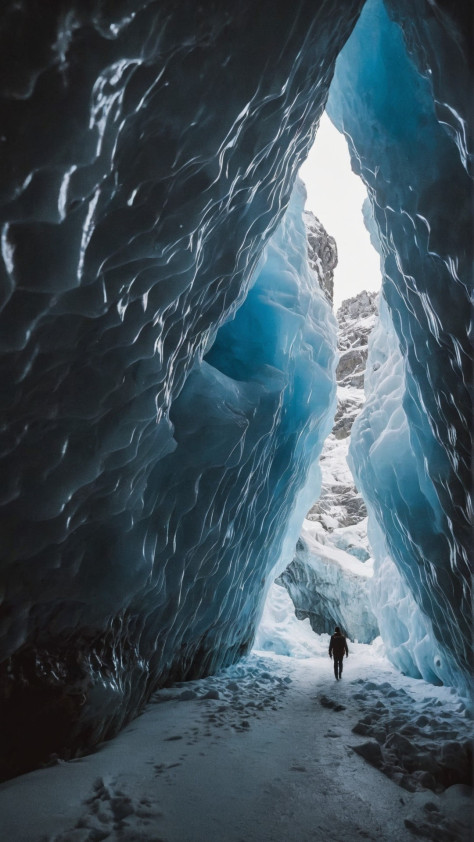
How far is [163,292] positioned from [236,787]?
3.07 m

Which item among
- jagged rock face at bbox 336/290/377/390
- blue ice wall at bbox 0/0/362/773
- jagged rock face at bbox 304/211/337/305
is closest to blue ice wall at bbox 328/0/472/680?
blue ice wall at bbox 0/0/362/773

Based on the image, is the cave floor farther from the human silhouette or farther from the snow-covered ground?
the human silhouette

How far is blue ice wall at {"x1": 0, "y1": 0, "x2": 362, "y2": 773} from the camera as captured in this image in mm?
1854

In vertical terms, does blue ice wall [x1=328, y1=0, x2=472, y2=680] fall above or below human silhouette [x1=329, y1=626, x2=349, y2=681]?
above

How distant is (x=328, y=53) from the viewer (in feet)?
12.6

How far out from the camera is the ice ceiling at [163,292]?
6.40 ft

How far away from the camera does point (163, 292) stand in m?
3.08

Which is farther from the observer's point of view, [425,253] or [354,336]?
[354,336]

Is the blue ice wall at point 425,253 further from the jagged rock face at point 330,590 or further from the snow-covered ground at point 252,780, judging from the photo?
the jagged rock face at point 330,590

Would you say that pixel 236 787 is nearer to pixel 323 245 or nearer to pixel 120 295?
pixel 120 295

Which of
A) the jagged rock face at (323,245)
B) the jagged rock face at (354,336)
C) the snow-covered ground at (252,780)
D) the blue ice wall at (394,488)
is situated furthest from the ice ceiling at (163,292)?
the jagged rock face at (354,336)

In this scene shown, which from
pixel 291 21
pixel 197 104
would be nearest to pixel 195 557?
pixel 197 104

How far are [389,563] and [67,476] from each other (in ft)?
28.5

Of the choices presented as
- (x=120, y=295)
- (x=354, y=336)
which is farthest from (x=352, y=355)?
(x=120, y=295)
